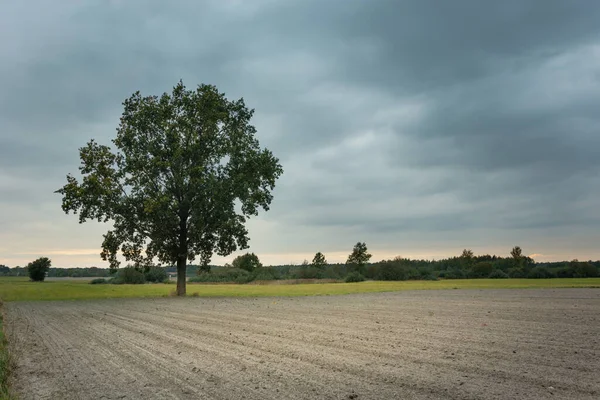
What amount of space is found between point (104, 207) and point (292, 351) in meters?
36.2

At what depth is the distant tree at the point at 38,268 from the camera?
12181 centimetres

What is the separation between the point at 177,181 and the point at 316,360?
118ft

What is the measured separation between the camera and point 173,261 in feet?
158

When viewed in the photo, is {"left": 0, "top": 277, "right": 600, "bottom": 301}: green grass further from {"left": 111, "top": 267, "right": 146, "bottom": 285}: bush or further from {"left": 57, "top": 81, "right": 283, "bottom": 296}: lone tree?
{"left": 111, "top": 267, "right": 146, "bottom": 285}: bush

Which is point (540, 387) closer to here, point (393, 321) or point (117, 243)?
A: point (393, 321)

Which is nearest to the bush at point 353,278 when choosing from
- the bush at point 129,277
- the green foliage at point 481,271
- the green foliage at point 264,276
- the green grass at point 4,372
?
the green foliage at point 264,276

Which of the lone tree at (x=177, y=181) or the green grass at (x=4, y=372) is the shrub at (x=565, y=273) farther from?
the green grass at (x=4, y=372)

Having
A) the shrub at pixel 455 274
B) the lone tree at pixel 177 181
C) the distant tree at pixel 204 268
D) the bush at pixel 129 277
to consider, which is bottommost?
the shrub at pixel 455 274

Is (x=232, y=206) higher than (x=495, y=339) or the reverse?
higher

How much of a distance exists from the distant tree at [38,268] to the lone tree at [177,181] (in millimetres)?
92234

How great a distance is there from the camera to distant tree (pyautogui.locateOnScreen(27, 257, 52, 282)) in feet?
400

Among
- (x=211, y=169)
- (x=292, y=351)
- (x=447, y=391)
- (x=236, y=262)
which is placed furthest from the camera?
(x=236, y=262)

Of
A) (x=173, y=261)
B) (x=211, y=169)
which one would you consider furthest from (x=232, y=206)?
(x=173, y=261)

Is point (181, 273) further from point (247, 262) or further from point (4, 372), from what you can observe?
point (247, 262)
